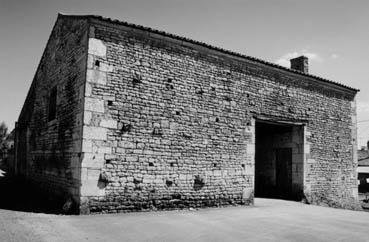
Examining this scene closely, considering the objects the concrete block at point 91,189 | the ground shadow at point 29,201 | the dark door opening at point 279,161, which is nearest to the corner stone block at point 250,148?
the dark door opening at point 279,161

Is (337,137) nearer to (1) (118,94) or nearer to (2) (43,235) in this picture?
(1) (118,94)

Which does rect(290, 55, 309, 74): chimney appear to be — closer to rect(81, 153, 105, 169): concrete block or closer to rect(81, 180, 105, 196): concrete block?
rect(81, 153, 105, 169): concrete block

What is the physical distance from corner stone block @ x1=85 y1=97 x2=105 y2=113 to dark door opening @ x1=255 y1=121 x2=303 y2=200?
5.97 metres

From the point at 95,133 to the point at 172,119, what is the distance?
7.09ft

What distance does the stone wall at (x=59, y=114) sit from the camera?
26.4 ft

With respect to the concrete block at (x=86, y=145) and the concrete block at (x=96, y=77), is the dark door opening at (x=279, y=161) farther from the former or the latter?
the concrete block at (x=86, y=145)

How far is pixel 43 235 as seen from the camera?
17.8ft

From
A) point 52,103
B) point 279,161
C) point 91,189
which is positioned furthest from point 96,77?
point 279,161

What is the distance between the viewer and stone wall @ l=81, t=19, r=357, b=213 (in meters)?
7.76

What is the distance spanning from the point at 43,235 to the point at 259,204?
22.6 feet

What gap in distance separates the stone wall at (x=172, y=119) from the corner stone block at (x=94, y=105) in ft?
0.08

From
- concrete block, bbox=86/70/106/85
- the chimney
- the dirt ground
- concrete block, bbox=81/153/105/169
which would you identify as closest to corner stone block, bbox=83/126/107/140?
concrete block, bbox=81/153/105/169

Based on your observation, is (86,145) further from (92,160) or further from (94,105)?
(94,105)

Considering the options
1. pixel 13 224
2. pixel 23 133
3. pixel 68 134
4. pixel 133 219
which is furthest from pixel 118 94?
pixel 23 133
